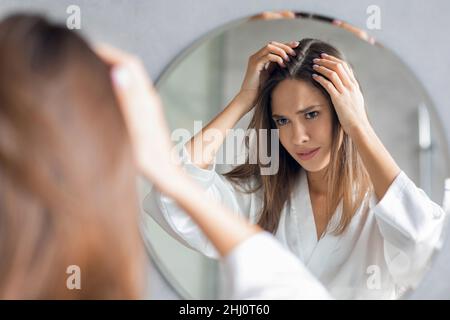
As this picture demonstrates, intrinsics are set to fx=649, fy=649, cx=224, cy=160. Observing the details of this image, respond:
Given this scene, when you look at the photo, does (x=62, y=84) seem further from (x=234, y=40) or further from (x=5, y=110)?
(x=234, y=40)

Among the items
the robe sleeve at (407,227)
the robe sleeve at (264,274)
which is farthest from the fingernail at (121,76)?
Answer: the robe sleeve at (407,227)

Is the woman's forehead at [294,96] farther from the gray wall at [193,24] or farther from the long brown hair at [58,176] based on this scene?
the long brown hair at [58,176]

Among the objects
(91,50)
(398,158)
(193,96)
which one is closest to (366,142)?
(398,158)

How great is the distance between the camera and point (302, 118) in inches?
40.4

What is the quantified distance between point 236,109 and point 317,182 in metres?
0.18

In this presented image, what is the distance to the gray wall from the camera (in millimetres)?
1104

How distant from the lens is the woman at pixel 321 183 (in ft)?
3.39

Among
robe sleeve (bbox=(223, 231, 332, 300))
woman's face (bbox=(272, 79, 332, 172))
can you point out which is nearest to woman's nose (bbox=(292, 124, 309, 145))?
woman's face (bbox=(272, 79, 332, 172))

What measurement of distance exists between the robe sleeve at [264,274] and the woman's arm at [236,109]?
55cm

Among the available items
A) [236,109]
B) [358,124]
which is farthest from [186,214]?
[358,124]

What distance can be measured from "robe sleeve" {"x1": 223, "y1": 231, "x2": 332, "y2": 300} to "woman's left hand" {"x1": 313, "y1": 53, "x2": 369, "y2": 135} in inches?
23.3

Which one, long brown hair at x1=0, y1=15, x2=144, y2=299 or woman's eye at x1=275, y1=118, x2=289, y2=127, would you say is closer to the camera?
long brown hair at x1=0, y1=15, x2=144, y2=299

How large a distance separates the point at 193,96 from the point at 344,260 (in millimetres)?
361

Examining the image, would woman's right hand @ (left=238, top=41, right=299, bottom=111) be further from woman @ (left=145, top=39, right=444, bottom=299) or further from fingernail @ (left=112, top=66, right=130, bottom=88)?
fingernail @ (left=112, top=66, right=130, bottom=88)
